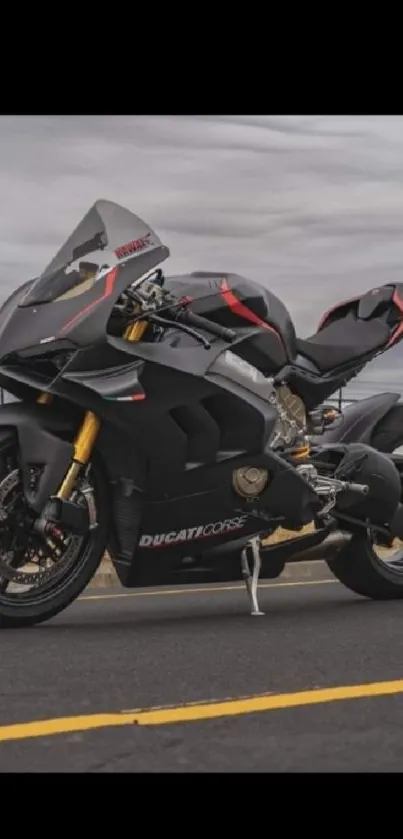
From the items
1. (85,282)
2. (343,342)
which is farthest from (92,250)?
(343,342)

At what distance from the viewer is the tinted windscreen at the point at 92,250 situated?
5680mm

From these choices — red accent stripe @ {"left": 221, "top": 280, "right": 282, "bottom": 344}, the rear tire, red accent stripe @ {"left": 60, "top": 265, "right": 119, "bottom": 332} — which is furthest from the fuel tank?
the rear tire

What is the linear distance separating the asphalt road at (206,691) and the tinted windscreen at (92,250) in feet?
4.82

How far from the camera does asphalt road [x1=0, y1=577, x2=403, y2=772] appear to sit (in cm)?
371

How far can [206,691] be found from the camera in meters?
4.59

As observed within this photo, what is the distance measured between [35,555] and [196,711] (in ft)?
5.28

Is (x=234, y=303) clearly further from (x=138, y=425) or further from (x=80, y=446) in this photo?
(x=80, y=446)

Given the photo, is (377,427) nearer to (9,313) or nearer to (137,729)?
(9,313)

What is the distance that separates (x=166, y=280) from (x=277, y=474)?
104 cm

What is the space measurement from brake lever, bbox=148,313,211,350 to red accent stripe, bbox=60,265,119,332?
25 cm

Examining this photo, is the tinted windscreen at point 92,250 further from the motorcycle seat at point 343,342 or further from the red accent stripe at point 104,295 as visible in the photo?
the motorcycle seat at point 343,342

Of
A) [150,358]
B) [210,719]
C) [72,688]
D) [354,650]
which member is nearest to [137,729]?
[210,719]

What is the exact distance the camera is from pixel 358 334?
22.7 feet

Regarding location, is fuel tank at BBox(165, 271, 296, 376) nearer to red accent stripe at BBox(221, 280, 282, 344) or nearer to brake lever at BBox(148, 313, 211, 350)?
red accent stripe at BBox(221, 280, 282, 344)
